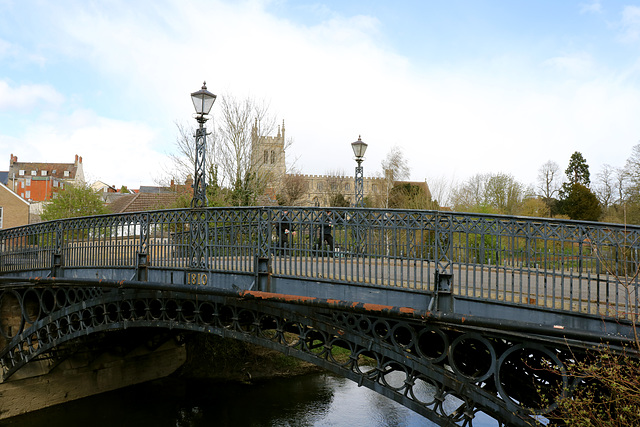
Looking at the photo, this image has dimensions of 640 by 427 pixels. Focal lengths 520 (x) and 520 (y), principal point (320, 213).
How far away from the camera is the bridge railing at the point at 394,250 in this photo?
588 cm

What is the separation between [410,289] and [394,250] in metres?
0.59

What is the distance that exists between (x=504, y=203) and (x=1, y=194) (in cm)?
3877

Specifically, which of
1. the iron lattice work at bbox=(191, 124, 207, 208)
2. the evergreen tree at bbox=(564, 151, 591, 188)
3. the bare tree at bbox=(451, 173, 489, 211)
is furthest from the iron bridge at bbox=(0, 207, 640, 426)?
the evergreen tree at bbox=(564, 151, 591, 188)

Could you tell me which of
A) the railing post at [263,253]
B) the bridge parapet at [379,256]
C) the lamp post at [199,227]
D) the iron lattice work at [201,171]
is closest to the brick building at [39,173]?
the bridge parapet at [379,256]

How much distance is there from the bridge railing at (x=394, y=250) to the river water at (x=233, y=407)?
519cm

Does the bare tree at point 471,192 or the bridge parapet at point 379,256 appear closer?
the bridge parapet at point 379,256

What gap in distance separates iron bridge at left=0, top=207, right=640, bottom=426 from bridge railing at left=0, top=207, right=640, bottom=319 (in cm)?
4

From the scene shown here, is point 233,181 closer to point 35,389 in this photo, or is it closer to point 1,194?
point 35,389

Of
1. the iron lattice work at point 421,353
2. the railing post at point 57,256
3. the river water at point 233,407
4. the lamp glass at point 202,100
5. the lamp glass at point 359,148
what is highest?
the lamp glass at point 202,100

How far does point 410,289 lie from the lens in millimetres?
7109

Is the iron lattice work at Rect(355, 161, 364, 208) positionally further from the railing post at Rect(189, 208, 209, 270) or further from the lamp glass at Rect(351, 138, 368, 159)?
the railing post at Rect(189, 208, 209, 270)

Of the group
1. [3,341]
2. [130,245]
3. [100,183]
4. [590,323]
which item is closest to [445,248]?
[590,323]

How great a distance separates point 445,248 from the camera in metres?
6.91

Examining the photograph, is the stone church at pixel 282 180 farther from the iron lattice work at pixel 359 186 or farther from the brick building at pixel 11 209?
the brick building at pixel 11 209
